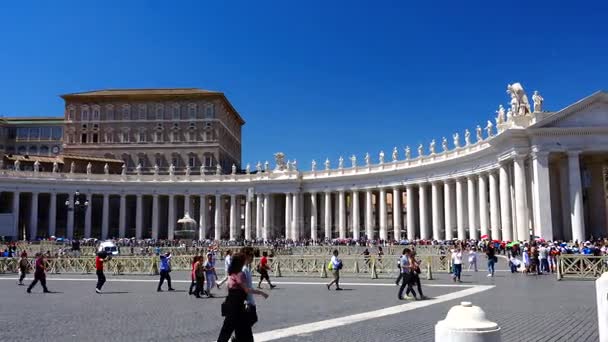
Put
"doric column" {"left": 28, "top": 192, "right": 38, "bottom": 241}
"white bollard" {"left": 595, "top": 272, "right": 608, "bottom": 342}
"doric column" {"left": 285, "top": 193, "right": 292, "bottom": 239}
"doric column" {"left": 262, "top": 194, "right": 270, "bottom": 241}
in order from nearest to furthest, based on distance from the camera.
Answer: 1. "white bollard" {"left": 595, "top": 272, "right": 608, "bottom": 342}
2. "doric column" {"left": 28, "top": 192, "right": 38, "bottom": 241}
3. "doric column" {"left": 285, "top": 193, "right": 292, "bottom": 239}
4. "doric column" {"left": 262, "top": 194, "right": 270, "bottom": 241}

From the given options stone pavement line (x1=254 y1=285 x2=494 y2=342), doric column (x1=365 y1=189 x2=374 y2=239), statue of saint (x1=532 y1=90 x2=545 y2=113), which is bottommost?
stone pavement line (x1=254 y1=285 x2=494 y2=342)

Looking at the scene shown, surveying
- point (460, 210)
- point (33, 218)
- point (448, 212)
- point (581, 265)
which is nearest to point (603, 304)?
point (581, 265)

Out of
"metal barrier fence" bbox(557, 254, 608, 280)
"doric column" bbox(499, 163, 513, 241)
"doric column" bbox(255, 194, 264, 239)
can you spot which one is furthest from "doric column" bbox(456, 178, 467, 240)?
"metal barrier fence" bbox(557, 254, 608, 280)

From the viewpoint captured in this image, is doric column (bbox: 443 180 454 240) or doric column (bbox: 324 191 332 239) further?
doric column (bbox: 324 191 332 239)

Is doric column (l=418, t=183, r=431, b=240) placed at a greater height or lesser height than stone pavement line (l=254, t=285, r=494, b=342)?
greater

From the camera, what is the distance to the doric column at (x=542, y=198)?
45906 mm

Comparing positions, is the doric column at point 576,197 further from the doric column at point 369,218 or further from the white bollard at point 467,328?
the white bollard at point 467,328

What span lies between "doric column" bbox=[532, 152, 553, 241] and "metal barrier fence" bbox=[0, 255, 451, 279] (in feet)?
55.7

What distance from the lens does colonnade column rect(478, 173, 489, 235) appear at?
187ft

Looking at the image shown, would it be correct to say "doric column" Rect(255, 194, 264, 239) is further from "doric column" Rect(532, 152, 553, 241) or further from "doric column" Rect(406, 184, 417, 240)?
"doric column" Rect(532, 152, 553, 241)

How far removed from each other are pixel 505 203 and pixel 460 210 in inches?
464

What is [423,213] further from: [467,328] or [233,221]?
[467,328]

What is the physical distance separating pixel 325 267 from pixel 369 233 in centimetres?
4654

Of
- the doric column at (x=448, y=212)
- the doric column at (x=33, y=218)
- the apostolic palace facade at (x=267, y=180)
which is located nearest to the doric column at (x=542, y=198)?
the apostolic palace facade at (x=267, y=180)
